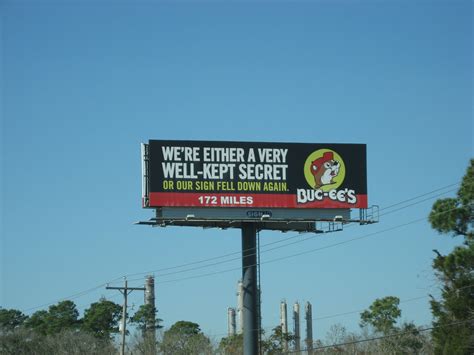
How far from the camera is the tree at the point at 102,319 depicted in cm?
12012

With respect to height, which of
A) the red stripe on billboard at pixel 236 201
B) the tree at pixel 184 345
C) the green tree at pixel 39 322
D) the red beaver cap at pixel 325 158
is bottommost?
the tree at pixel 184 345

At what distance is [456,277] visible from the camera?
52.3m

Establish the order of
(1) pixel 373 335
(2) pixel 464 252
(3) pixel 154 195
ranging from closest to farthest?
(2) pixel 464 252
(3) pixel 154 195
(1) pixel 373 335

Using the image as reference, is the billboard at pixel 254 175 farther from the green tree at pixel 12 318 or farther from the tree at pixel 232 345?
the green tree at pixel 12 318

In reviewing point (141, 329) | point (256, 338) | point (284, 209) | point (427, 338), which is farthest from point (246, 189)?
point (141, 329)

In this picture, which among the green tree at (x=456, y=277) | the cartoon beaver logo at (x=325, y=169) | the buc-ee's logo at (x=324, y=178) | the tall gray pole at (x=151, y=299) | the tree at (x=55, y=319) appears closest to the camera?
the green tree at (x=456, y=277)

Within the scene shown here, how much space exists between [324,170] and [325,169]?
11 cm

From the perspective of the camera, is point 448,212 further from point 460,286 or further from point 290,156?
point 290,156

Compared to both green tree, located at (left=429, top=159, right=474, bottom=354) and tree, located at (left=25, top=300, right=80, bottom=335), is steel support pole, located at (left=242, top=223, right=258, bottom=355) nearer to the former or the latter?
green tree, located at (left=429, top=159, right=474, bottom=354)

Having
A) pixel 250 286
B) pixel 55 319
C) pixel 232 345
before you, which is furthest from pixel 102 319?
pixel 250 286

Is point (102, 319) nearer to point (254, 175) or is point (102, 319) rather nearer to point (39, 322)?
point (39, 322)

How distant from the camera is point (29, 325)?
124m

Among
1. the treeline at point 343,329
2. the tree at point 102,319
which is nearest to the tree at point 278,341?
the treeline at point 343,329

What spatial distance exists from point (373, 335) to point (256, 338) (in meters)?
30.7
